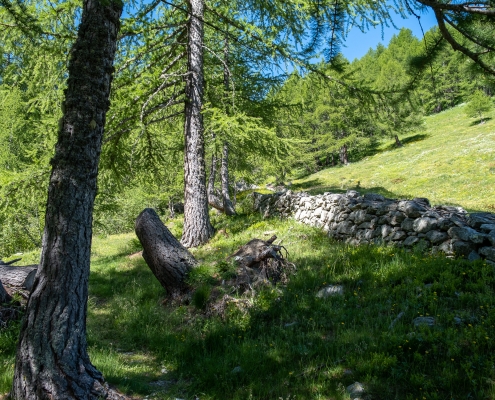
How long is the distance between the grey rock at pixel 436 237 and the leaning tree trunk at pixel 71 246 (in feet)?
18.9

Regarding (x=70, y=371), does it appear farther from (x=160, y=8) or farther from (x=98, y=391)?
(x=160, y=8)

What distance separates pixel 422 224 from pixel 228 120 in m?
5.10

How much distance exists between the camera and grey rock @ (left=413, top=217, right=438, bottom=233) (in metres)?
6.45

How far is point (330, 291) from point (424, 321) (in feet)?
5.26

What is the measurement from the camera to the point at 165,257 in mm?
6652

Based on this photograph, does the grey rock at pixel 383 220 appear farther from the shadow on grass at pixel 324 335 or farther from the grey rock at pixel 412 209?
the shadow on grass at pixel 324 335

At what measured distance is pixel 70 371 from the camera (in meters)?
3.11

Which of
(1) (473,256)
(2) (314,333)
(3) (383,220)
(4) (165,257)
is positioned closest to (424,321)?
(2) (314,333)

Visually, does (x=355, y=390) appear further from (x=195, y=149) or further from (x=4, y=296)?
(x=195, y=149)

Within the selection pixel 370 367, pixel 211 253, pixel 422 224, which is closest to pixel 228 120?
pixel 211 253

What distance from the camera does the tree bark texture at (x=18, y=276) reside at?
603 centimetres

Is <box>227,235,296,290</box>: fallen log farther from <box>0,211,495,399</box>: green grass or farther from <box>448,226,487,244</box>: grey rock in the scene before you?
<box>448,226,487,244</box>: grey rock

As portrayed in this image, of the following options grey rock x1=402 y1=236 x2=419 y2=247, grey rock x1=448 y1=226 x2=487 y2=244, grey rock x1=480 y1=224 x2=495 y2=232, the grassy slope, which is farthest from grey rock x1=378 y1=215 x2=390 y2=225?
the grassy slope

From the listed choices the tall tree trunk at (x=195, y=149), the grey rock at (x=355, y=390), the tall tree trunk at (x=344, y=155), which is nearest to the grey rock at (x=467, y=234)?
the grey rock at (x=355, y=390)
